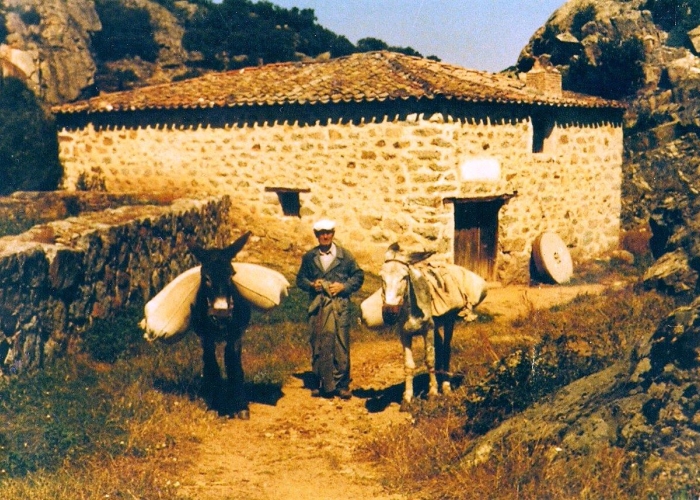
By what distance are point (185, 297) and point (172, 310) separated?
0.18m

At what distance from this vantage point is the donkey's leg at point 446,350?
755 centimetres

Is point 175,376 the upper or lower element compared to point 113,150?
lower

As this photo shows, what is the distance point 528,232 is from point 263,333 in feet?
24.9

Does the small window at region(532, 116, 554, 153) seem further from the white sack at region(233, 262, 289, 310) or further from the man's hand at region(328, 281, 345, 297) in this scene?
the white sack at region(233, 262, 289, 310)

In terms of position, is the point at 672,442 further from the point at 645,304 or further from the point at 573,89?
the point at 573,89

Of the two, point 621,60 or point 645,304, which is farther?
point 621,60

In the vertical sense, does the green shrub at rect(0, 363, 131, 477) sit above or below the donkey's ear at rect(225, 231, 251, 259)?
below

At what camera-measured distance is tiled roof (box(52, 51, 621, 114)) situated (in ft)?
44.1

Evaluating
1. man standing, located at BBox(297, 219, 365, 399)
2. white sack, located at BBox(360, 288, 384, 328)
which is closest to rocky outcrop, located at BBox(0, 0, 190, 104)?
man standing, located at BBox(297, 219, 365, 399)

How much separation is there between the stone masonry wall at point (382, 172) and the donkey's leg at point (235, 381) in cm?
657

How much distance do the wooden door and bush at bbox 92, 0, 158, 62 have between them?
1836cm

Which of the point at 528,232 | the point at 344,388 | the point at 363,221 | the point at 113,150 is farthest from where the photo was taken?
the point at 113,150

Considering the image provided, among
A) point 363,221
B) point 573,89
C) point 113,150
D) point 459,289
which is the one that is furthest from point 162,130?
point 573,89

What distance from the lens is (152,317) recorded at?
271 inches
